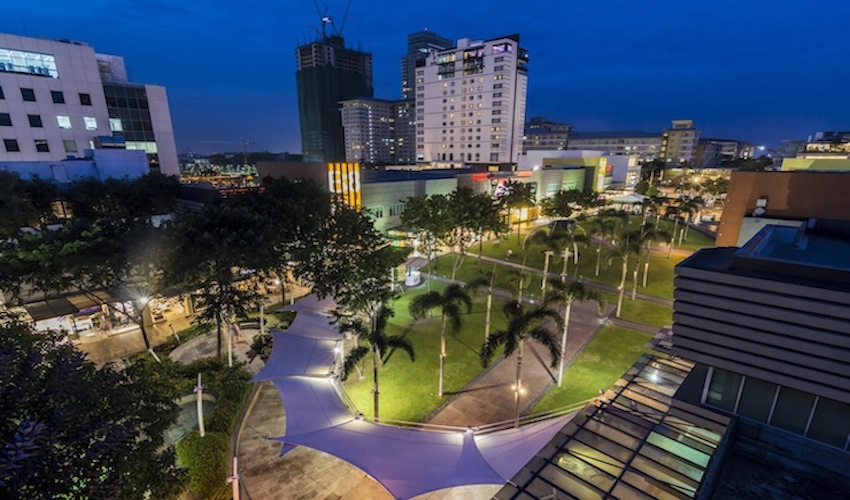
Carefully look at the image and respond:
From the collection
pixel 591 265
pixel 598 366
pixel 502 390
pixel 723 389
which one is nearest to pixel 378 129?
pixel 591 265

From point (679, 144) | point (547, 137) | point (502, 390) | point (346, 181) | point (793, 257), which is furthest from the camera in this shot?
point (547, 137)

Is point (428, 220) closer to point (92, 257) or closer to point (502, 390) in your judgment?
point (502, 390)

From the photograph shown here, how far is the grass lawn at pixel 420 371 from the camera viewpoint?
54.9ft

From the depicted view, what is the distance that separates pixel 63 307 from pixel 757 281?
30205mm

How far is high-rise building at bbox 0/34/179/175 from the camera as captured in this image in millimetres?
39156

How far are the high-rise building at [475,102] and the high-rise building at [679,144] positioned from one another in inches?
3249

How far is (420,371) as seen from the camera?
19.3 m

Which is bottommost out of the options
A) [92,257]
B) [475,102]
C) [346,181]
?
[92,257]

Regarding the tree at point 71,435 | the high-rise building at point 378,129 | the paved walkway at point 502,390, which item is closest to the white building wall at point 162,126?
the paved walkway at point 502,390

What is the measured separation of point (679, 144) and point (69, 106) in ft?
567

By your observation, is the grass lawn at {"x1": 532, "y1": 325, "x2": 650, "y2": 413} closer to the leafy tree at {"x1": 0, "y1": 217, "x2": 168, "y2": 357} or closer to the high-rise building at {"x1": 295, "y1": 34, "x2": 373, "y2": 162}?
the leafy tree at {"x1": 0, "y1": 217, "x2": 168, "y2": 357}

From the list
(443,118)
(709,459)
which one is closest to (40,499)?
(709,459)

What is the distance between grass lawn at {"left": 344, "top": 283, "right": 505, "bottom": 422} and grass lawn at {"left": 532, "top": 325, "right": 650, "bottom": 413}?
4.12m

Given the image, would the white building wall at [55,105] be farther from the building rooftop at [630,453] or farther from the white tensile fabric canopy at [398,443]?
the building rooftop at [630,453]
